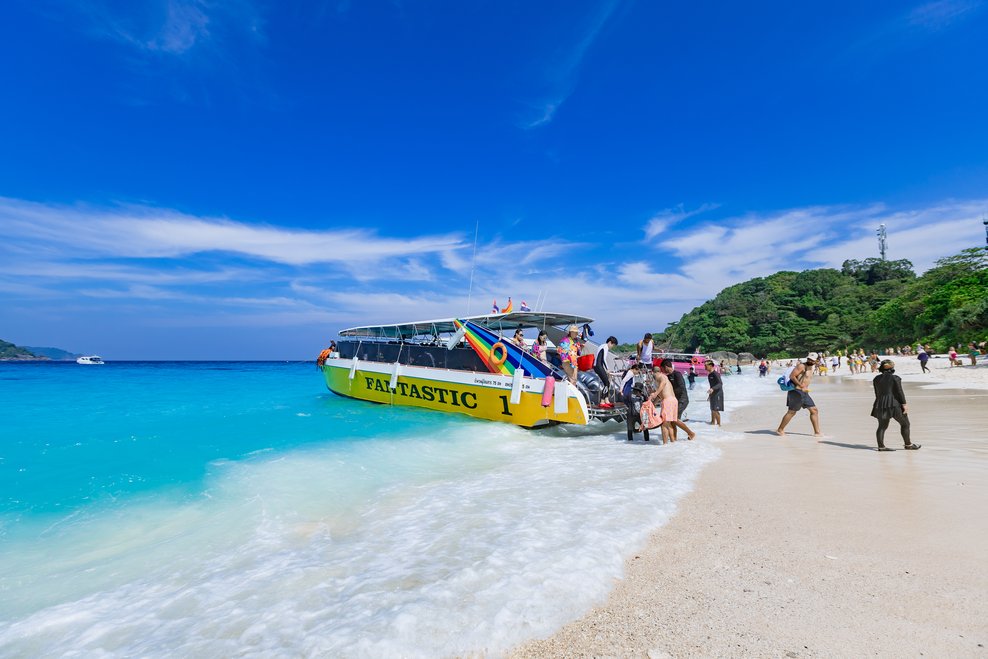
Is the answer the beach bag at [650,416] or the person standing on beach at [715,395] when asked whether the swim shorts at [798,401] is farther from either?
the beach bag at [650,416]

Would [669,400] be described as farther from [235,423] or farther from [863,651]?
[235,423]

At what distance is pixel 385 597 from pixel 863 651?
9.25 feet

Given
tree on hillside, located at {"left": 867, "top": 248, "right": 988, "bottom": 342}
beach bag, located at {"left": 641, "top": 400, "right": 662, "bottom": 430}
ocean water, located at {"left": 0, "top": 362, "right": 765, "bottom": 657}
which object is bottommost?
ocean water, located at {"left": 0, "top": 362, "right": 765, "bottom": 657}

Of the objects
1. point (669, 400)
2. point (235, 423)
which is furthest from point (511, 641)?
point (235, 423)

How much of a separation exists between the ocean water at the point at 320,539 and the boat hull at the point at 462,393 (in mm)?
1012

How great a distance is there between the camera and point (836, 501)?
4688mm

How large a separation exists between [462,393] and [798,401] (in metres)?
7.82

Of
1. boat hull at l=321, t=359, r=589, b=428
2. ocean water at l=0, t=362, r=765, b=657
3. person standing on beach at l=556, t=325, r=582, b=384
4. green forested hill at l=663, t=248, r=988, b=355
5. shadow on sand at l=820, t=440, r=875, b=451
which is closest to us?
ocean water at l=0, t=362, r=765, b=657

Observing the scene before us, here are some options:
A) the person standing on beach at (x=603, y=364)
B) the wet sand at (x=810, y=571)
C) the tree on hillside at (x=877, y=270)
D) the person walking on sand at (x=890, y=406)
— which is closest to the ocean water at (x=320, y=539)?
the wet sand at (x=810, y=571)

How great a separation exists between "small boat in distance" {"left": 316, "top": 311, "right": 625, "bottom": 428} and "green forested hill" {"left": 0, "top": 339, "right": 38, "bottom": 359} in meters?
176

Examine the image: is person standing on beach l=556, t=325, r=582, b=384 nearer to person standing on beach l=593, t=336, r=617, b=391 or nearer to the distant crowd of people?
the distant crowd of people

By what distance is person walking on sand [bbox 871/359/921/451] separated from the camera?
708cm

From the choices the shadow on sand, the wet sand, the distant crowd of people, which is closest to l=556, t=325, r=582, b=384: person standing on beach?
the distant crowd of people

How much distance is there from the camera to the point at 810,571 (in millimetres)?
3191
